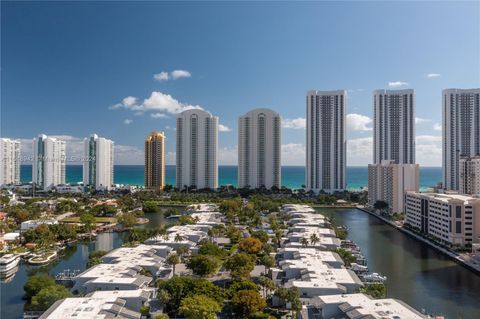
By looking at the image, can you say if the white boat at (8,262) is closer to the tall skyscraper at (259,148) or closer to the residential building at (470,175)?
the residential building at (470,175)

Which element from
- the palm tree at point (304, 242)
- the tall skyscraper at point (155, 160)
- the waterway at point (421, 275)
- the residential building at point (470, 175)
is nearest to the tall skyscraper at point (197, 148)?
the tall skyscraper at point (155, 160)

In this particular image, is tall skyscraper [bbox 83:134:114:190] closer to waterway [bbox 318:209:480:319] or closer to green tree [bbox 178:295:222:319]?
waterway [bbox 318:209:480:319]

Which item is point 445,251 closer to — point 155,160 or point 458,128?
point 458,128

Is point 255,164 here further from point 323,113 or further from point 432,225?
point 432,225

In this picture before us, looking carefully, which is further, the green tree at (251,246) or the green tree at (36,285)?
the green tree at (251,246)

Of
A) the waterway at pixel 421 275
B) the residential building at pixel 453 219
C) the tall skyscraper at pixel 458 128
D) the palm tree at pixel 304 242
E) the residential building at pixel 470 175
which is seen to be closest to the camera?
the waterway at pixel 421 275

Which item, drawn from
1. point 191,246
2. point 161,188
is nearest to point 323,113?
point 161,188

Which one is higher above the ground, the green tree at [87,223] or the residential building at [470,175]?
the residential building at [470,175]
